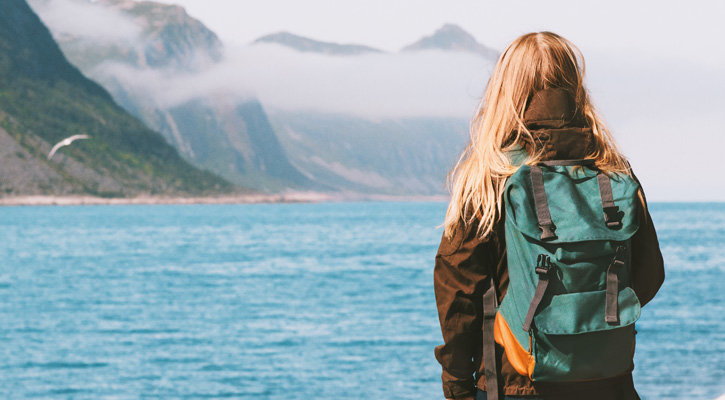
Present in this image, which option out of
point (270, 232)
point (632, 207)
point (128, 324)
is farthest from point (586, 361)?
point (270, 232)

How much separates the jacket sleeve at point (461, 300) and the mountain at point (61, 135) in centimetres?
17126

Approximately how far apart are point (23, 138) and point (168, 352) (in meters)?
148

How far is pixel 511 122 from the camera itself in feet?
8.46

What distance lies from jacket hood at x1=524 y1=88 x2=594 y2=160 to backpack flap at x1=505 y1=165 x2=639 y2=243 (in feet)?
0.26

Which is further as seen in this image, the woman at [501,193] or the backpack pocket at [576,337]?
the woman at [501,193]

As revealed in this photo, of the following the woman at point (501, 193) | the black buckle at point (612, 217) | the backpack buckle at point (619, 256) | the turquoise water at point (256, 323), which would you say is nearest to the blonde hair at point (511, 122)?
→ the woman at point (501, 193)

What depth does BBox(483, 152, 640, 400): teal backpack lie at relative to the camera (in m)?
2.36

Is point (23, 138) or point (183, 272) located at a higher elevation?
point (183, 272)

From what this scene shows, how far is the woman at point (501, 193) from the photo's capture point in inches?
97.7

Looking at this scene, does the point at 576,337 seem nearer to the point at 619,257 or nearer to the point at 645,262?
the point at 619,257

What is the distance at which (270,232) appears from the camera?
114 meters

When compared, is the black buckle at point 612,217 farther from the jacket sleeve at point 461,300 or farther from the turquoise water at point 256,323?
the turquoise water at point 256,323

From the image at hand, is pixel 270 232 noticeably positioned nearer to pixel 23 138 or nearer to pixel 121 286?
pixel 121 286

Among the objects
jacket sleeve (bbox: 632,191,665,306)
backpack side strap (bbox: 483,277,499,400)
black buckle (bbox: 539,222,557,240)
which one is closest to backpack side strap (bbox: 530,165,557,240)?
black buckle (bbox: 539,222,557,240)
